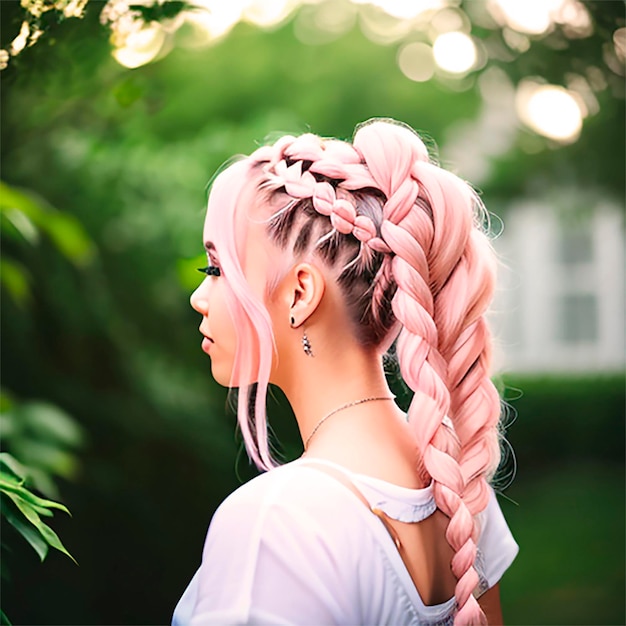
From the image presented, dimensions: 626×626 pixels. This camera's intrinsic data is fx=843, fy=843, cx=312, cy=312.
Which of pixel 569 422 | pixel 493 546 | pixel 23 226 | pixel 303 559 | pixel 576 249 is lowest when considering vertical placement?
pixel 569 422

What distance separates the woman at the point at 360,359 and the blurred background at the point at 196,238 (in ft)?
2.77

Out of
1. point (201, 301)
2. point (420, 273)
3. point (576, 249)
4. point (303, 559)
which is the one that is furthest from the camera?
point (576, 249)

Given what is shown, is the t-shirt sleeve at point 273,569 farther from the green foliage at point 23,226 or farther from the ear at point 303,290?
the green foliage at point 23,226

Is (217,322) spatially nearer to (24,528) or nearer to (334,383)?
(334,383)

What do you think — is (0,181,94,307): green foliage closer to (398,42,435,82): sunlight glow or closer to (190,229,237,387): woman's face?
(190,229,237,387): woman's face

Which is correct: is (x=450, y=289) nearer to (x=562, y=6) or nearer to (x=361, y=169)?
(x=361, y=169)

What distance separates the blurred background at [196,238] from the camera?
8.66 ft

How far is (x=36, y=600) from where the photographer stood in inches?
139

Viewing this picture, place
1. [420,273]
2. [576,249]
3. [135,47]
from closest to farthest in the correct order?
[420,273], [135,47], [576,249]

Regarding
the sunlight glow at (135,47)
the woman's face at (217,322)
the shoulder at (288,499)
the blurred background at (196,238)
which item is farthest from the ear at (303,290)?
the blurred background at (196,238)

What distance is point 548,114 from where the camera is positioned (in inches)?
165

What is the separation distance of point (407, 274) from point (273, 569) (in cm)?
39

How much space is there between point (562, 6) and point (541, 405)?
429 centimetres

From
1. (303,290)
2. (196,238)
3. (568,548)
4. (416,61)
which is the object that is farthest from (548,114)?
(303,290)
